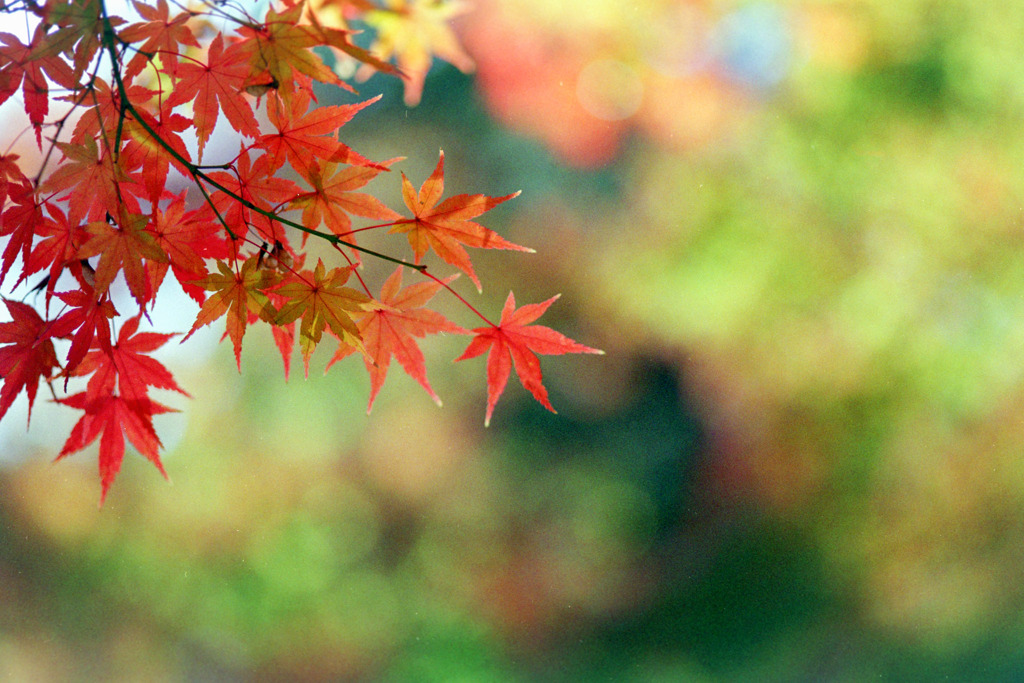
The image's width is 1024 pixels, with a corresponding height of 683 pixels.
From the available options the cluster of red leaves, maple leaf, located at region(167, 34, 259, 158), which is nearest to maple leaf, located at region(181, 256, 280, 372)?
the cluster of red leaves

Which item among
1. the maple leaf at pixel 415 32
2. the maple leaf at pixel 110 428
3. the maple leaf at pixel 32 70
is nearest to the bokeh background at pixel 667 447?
the maple leaf at pixel 415 32

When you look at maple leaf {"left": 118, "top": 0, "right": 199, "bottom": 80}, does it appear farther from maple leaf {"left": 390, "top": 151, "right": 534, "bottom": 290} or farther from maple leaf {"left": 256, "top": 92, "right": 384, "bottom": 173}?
maple leaf {"left": 390, "top": 151, "right": 534, "bottom": 290}

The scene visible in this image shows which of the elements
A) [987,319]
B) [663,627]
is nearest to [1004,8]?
[987,319]

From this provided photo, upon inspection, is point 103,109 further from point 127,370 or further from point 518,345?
point 518,345

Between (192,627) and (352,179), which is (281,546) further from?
(352,179)

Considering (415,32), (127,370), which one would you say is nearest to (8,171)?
(127,370)

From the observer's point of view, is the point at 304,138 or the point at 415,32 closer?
the point at 304,138

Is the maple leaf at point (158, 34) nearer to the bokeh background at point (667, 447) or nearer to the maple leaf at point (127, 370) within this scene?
the maple leaf at point (127, 370)
